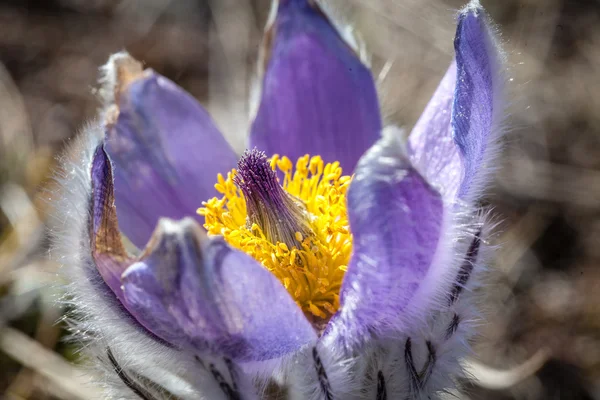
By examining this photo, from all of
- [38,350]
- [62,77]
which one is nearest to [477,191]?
[38,350]

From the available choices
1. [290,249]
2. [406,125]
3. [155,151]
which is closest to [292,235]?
[290,249]

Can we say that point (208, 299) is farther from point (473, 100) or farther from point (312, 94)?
point (312, 94)

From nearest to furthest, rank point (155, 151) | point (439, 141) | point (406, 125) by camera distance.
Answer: point (439, 141)
point (155, 151)
point (406, 125)

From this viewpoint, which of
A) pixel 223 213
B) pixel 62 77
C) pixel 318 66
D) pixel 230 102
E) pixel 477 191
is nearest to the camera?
pixel 477 191

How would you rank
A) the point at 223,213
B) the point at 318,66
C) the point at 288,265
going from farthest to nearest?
the point at 318,66 → the point at 223,213 → the point at 288,265

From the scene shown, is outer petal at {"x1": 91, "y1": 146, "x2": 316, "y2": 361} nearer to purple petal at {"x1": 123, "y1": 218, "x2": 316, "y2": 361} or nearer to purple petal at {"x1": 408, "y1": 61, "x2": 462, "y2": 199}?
purple petal at {"x1": 123, "y1": 218, "x2": 316, "y2": 361}

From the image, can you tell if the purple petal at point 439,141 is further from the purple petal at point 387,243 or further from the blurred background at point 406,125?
the purple petal at point 387,243

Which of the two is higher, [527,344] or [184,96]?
[184,96]

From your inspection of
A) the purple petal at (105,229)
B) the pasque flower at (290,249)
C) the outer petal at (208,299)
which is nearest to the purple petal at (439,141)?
the pasque flower at (290,249)

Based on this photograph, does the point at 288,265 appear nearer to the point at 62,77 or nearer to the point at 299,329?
the point at 299,329
